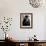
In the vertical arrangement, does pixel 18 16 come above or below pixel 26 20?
above

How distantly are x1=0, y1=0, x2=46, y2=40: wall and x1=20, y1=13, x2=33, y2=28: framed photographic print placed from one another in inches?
4.2

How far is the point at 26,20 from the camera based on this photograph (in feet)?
16.1

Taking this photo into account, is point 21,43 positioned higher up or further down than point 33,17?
further down

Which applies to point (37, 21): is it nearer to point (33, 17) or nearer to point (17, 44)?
point (33, 17)

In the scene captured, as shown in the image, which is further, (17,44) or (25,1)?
(25,1)

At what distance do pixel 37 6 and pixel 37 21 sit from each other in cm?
53

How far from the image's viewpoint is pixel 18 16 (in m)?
4.87

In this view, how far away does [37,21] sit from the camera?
4.88 meters

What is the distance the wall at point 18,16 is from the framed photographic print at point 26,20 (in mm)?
106

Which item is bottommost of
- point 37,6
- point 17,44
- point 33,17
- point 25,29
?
point 17,44

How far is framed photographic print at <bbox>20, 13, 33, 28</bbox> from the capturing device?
4.87 meters

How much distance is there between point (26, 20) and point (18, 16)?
32cm

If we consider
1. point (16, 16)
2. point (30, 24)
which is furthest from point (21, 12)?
point (30, 24)

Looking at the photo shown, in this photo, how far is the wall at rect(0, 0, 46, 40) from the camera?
15.9ft
